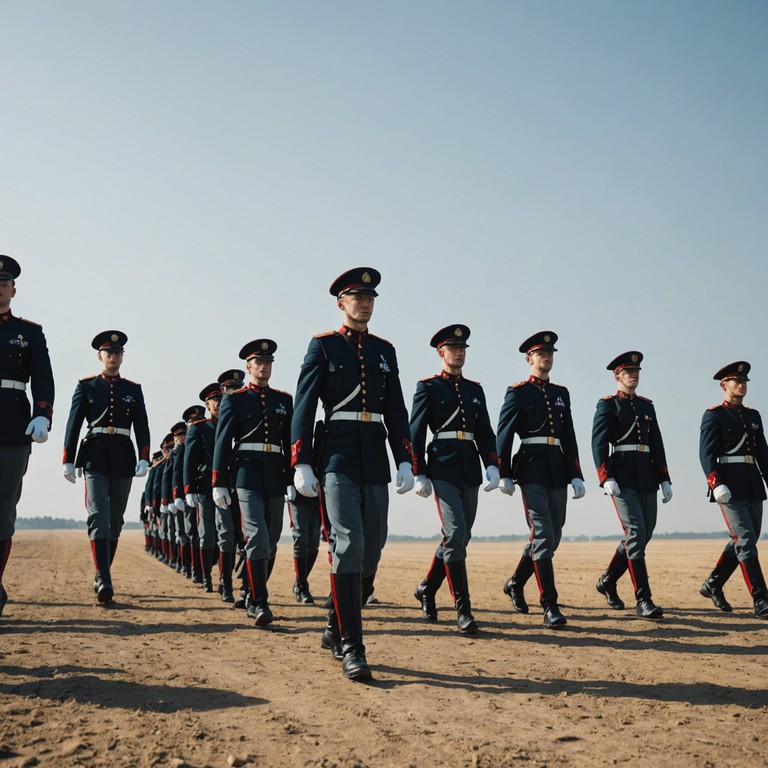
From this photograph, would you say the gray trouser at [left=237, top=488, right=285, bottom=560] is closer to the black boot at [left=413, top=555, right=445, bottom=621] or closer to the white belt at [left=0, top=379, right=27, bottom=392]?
the black boot at [left=413, top=555, right=445, bottom=621]

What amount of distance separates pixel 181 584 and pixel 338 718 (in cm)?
1018

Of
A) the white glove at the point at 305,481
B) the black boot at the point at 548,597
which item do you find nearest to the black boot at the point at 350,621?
the white glove at the point at 305,481

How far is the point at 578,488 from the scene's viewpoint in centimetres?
A: 839

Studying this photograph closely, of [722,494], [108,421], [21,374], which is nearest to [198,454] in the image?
[108,421]

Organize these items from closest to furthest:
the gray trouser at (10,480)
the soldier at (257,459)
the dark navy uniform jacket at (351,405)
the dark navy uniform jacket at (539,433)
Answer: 1. the dark navy uniform jacket at (351,405)
2. the gray trouser at (10,480)
3. the soldier at (257,459)
4. the dark navy uniform jacket at (539,433)

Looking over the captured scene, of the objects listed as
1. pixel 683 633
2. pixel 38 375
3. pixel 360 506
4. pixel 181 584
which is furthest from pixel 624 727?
pixel 181 584

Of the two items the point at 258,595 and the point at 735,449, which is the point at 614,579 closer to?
the point at 735,449

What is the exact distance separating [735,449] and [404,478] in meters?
5.17

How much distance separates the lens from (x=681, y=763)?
131 inches

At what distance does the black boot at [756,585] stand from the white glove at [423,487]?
397cm

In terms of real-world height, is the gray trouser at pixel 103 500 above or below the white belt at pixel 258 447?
below

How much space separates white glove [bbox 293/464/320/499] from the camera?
5.52m

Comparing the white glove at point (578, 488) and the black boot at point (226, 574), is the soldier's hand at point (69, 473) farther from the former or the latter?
the white glove at point (578, 488)

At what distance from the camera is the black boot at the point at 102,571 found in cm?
924
